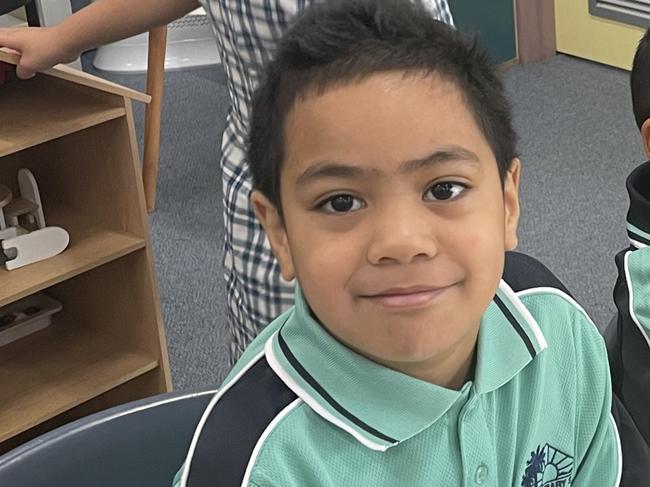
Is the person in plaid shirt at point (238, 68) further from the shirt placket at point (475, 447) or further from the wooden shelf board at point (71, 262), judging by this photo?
the shirt placket at point (475, 447)

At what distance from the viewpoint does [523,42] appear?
3.41m

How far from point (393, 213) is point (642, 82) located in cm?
83

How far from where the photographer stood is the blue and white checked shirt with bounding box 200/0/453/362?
4.04 ft

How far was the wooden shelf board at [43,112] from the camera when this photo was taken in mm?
1589

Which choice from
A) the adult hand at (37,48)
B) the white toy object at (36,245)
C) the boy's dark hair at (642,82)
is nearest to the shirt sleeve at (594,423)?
the boy's dark hair at (642,82)

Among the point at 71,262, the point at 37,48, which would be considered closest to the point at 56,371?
the point at 71,262

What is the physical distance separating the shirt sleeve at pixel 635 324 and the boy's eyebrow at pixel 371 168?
1.52 feet

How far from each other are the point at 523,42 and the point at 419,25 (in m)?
2.68

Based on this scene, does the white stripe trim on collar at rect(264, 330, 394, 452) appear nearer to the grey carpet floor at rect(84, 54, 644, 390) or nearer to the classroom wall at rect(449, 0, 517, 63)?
the grey carpet floor at rect(84, 54, 644, 390)

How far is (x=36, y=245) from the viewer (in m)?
1.70

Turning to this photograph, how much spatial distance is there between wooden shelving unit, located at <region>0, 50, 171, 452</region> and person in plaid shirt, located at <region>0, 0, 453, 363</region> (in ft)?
0.55

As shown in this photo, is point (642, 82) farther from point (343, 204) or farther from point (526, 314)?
point (343, 204)

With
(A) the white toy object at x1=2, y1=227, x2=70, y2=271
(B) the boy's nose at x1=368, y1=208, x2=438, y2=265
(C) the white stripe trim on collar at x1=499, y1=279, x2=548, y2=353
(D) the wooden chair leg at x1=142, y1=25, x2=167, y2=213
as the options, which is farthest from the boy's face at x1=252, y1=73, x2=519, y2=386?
(D) the wooden chair leg at x1=142, y1=25, x2=167, y2=213

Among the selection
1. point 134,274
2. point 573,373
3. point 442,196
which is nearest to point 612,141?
point 134,274
